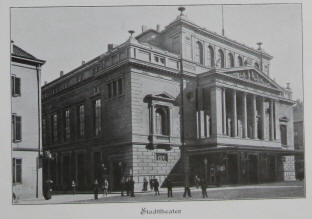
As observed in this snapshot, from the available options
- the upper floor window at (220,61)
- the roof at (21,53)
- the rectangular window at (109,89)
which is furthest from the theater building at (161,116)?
the roof at (21,53)

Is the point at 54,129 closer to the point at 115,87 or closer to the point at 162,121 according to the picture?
the point at 115,87

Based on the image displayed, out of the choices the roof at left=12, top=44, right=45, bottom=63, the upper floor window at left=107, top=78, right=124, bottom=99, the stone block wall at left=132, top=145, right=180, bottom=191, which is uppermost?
the roof at left=12, top=44, right=45, bottom=63

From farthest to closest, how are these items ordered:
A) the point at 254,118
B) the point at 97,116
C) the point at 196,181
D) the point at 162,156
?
1. the point at 254,118
2. the point at 97,116
3. the point at 162,156
4. the point at 196,181

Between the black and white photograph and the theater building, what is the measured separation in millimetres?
58

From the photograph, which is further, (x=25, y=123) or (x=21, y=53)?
(x=25, y=123)

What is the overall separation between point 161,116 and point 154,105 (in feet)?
1.67

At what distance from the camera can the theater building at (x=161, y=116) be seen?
54.1 ft

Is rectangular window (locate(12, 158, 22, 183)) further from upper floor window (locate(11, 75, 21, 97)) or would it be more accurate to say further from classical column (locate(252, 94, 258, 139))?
classical column (locate(252, 94, 258, 139))

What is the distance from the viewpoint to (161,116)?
714 inches

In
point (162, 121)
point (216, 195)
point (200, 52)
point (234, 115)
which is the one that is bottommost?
point (216, 195)

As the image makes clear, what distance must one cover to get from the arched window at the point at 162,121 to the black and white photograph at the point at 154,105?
5 cm

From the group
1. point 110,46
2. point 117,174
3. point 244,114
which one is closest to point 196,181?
point 117,174

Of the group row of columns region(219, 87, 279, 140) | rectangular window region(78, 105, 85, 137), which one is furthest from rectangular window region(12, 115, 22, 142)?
row of columns region(219, 87, 279, 140)

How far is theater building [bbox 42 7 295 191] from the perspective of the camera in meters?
16.5
